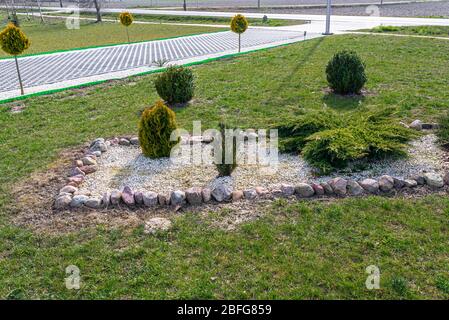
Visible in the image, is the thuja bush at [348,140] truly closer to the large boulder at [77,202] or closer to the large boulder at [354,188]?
the large boulder at [354,188]

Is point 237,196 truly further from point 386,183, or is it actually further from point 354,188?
point 386,183

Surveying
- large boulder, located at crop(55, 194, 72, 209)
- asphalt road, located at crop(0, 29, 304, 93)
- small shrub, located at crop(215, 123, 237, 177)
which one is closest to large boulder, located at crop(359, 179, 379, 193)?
small shrub, located at crop(215, 123, 237, 177)

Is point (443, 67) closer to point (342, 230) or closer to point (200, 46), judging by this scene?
point (342, 230)

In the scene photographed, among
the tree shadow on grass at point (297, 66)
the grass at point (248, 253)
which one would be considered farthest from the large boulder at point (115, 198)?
the tree shadow on grass at point (297, 66)

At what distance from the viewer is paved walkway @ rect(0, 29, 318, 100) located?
1092cm

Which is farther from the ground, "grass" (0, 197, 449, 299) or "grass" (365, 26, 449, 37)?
"grass" (365, 26, 449, 37)

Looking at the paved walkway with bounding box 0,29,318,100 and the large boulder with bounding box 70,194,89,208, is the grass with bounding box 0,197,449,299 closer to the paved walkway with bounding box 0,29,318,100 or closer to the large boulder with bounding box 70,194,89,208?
the large boulder with bounding box 70,194,89,208

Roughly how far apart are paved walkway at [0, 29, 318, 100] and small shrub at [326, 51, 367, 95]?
236 inches

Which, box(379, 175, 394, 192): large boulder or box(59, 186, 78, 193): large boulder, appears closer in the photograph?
box(379, 175, 394, 192): large boulder

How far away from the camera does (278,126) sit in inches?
245

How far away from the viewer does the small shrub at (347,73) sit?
7883 millimetres

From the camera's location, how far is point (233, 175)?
506 centimetres
